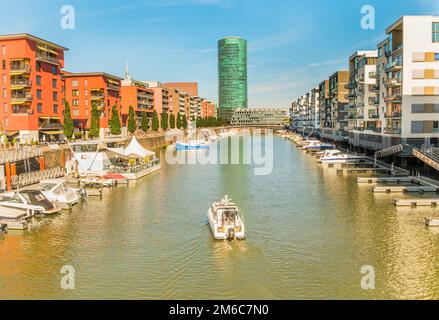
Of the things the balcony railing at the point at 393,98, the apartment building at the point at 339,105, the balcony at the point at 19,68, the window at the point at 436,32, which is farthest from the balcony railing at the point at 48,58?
the apartment building at the point at 339,105

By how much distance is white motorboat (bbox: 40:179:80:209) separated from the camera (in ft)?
132

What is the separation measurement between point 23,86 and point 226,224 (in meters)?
53.7

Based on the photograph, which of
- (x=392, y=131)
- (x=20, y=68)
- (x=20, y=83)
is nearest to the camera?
(x=392, y=131)

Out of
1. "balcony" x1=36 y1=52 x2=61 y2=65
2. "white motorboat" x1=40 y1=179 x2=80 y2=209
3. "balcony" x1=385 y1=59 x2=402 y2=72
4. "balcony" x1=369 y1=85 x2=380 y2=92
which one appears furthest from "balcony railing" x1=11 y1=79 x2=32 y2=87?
"balcony" x1=369 y1=85 x2=380 y2=92

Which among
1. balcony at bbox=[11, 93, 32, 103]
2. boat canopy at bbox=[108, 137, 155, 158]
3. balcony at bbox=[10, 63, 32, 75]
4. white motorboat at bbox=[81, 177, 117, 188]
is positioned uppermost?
balcony at bbox=[10, 63, 32, 75]

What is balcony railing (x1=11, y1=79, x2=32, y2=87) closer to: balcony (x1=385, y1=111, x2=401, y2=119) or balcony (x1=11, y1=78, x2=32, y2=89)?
balcony (x1=11, y1=78, x2=32, y2=89)

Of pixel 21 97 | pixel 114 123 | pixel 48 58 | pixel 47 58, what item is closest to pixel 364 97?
pixel 114 123

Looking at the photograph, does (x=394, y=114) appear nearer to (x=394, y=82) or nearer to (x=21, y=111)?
(x=394, y=82)

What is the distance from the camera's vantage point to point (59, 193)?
135ft

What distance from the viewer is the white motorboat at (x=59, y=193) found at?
132ft

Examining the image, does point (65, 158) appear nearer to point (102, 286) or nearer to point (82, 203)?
point (82, 203)

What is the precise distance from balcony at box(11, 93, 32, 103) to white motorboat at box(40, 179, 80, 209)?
33.7 metres

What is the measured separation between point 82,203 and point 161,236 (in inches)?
580
